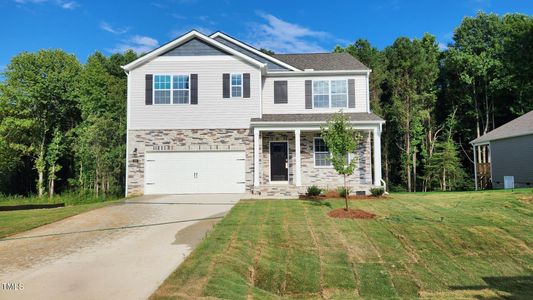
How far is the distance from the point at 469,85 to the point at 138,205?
25.9 meters

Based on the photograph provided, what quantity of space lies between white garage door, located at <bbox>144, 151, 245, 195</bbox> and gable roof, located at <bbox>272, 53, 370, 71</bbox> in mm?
6327

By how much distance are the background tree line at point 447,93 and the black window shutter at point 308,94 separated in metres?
10.0

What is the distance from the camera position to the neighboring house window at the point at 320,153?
17031mm

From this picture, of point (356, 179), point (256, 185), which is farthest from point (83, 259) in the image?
point (356, 179)

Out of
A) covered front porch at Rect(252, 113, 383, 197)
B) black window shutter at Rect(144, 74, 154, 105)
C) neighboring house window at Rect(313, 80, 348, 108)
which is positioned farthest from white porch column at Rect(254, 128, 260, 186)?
black window shutter at Rect(144, 74, 154, 105)

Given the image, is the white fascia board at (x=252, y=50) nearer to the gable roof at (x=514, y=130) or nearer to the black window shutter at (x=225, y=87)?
the black window shutter at (x=225, y=87)

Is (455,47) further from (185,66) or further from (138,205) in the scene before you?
(138,205)

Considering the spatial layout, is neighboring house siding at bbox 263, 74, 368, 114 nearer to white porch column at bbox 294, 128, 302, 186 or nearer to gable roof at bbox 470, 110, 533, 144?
white porch column at bbox 294, 128, 302, 186

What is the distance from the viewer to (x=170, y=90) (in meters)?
16.7

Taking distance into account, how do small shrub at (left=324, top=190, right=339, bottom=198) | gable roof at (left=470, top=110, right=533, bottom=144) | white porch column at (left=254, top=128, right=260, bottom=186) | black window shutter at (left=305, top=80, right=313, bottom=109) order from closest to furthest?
small shrub at (left=324, top=190, right=339, bottom=198), white porch column at (left=254, top=128, right=260, bottom=186), gable roof at (left=470, top=110, right=533, bottom=144), black window shutter at (left=305, top=80, right=313, bottom=109)

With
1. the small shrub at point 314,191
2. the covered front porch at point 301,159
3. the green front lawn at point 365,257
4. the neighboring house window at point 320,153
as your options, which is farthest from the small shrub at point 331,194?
the neighboring house window at point 320,153

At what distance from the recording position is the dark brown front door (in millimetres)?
17125

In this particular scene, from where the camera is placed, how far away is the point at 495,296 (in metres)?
5.41

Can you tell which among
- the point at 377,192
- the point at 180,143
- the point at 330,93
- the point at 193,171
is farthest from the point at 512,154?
the point at 180,143
